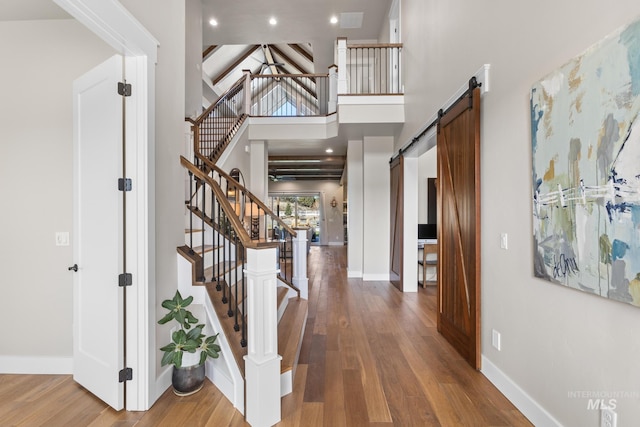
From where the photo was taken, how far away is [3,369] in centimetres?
234

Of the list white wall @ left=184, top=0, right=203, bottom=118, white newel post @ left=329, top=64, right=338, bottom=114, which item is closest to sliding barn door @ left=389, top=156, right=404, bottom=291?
white newel post @ left=329, top=64, right=338, bottom=114

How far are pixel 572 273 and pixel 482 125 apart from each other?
1.34 m

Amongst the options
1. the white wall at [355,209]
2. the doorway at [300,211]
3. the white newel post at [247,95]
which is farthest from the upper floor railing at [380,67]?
the doorway at [300,211]

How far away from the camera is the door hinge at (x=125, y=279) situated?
187 cm

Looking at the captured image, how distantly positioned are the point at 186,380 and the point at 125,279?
826 millimetres

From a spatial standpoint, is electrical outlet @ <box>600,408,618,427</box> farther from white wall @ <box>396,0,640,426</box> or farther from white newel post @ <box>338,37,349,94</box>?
white newel post @ <box>338,37,349,94</box>

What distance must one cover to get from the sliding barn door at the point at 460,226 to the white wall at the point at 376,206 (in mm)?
2628

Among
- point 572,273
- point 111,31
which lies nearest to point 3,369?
point 111,31

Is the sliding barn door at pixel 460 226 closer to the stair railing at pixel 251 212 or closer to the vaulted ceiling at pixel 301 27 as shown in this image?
the stair railing at pixel 251 212

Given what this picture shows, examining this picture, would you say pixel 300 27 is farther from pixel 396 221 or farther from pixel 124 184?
pixel 124 184

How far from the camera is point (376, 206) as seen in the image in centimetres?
579

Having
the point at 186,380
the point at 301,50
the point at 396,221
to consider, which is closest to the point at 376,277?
the point at 396,221

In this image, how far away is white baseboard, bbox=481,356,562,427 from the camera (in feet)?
Answer: 5.50

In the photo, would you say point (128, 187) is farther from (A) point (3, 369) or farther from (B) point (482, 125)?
(B) point (482, 125)
